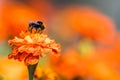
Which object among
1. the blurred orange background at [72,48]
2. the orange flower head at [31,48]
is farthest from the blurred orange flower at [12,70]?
the orange flower head at [31,48]

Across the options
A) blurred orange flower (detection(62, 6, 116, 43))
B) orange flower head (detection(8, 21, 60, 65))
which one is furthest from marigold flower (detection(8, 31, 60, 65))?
blurred orange flower (detection(62, 6, 116, 43))

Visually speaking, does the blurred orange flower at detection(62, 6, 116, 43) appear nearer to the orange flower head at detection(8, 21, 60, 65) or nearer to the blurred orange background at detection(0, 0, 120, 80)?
the blurred orange background at detection(0, 0, 120, 80)

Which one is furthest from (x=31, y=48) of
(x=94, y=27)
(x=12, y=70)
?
(x=94, y=27)

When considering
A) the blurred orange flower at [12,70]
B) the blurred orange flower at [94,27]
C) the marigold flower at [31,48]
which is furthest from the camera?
the blurred orange flower at [94,27]

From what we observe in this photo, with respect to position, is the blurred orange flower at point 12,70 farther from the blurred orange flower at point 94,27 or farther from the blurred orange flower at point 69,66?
the blurred orange flower at point 94,27

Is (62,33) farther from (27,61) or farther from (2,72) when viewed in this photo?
(27,61)

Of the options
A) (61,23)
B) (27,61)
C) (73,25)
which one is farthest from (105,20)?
(27,61)

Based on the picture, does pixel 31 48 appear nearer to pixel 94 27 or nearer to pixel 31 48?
pixel 31 48

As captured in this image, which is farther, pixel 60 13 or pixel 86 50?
pixel 60 13

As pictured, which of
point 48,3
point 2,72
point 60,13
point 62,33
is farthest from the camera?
point 48,3
